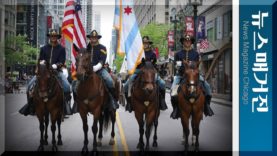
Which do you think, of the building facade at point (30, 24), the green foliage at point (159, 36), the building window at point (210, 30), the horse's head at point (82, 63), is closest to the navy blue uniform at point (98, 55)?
the horse's head at point (82, 63)

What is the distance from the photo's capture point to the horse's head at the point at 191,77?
9.64m

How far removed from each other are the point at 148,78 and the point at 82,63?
164 centimetres

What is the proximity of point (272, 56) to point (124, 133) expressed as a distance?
7.39 m

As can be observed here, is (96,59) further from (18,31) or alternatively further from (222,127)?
(18,31)

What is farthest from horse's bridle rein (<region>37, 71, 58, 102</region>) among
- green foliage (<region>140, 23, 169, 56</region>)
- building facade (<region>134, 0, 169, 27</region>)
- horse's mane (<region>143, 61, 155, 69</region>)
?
building facade (<region>134, 0, 169, 27</region>)

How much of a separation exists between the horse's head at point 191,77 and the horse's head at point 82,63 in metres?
2.37

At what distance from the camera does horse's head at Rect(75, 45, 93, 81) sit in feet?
30.5

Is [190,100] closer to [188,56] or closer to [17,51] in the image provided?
[188,56]

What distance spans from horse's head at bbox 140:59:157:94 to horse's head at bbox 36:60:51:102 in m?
2.38

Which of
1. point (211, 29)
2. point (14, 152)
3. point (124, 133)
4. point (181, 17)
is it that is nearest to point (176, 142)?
point (124, 133)

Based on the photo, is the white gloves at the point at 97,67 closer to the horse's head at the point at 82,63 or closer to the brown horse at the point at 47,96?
the horse's head at the point at 82,63

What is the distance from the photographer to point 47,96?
34.3 ft

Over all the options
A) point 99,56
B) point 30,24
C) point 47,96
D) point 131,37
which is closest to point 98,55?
point 99,56

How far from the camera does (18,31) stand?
77812 millimetres
